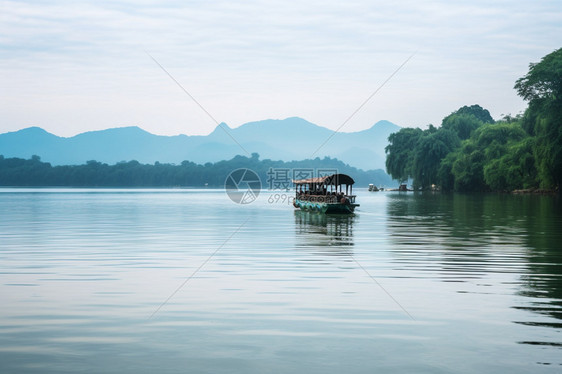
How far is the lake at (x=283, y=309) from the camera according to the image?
31.3 ft

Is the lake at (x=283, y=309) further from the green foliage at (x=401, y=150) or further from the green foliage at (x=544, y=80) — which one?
the green foliage at (x=401, y=150)

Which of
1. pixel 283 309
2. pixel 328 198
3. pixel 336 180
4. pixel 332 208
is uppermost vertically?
pixel 336 180

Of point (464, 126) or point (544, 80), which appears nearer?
point (544, 80)

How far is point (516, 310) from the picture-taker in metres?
13.0

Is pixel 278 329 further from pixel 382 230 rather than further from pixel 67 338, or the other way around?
pixel 382 230

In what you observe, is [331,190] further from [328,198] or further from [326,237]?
[326,237]

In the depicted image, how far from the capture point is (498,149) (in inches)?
4343

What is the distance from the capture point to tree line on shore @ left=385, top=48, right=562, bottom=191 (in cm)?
8581

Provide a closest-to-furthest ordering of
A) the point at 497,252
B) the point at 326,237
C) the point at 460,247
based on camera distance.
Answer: the point at 497,252 < the point at 460,247 < the point at 326,237

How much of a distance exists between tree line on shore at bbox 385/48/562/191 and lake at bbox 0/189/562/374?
64323 millimetres

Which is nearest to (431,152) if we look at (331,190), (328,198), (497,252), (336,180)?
(331,190)

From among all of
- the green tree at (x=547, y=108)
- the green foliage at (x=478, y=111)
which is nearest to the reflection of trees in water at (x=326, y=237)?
the green tree at (x=547, y=108)

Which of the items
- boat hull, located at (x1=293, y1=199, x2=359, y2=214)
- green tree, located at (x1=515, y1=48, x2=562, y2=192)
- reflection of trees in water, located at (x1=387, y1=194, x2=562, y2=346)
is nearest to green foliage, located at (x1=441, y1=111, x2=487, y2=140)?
green tree, located at (x1=515, y1=48, x2=562, y2=192)

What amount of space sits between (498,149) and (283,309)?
10321 centimetres
